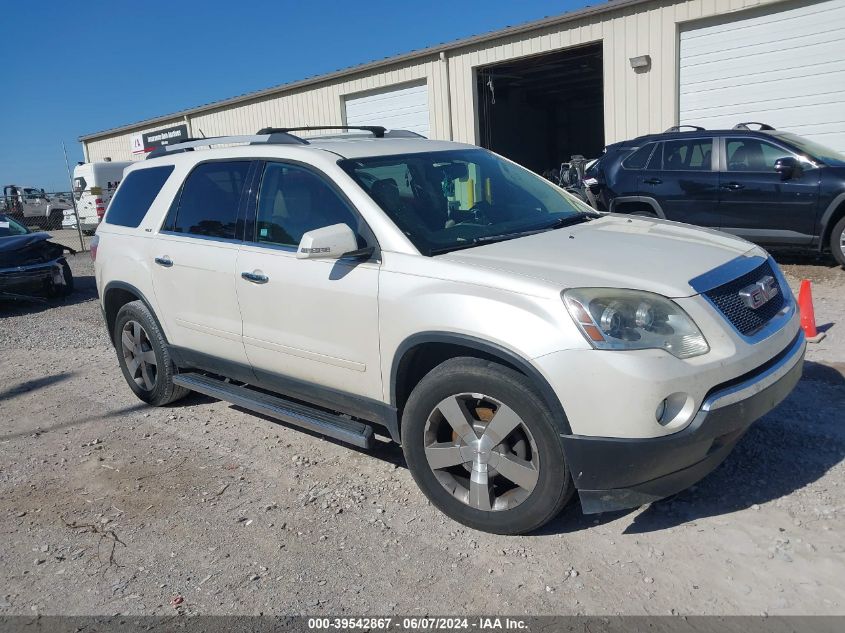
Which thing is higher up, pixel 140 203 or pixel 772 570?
pixel 140 203

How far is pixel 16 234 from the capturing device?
36.6 feet

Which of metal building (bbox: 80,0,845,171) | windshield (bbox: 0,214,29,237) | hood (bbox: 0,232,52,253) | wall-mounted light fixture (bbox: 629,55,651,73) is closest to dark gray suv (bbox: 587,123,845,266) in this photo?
metal building (bbox: 80,0,845,171)

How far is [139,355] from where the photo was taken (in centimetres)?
558

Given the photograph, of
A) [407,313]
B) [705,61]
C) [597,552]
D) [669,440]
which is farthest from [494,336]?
[705,61]

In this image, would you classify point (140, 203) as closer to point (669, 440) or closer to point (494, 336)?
point (494, 336)

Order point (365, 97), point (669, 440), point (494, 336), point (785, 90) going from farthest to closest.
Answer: point (365, 97) → point (785, 90) → point (494, 336) → point (669, 440)

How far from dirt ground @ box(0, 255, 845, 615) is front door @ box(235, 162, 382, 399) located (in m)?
0.63

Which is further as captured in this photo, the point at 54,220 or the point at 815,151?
the point at 54,220

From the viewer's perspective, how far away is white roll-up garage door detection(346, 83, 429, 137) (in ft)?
56.1

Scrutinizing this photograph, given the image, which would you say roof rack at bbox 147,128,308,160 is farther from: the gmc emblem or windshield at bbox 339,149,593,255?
the gmc emblem

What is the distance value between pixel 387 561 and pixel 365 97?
16.3m

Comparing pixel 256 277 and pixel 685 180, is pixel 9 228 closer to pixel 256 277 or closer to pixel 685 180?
pixel 256 277

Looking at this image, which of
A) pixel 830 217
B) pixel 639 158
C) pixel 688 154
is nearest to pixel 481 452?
pixel 830 217

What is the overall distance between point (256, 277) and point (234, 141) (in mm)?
1407
